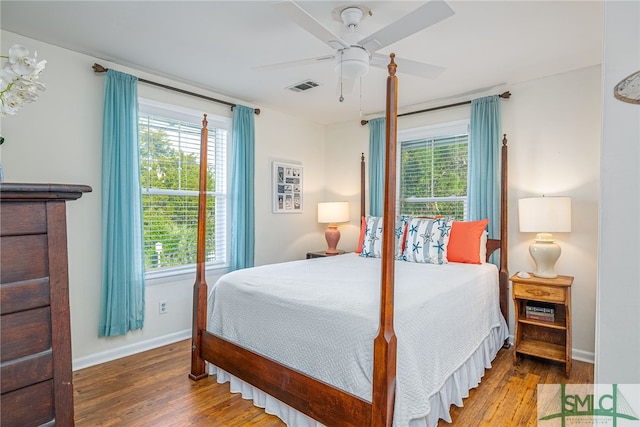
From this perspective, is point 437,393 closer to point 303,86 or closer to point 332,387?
point 332,387

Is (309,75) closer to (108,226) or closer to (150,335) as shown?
(108,226)

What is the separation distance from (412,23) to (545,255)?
222 cm

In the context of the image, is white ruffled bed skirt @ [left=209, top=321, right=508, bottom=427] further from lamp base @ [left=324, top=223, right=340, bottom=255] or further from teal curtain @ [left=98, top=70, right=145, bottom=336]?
lamp base @ [left=324, top=223, right=340, bottom=255]

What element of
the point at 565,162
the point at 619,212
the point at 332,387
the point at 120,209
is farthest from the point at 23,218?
the point at 565,162

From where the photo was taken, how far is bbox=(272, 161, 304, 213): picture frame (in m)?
4.27

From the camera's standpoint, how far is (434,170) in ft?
12.8

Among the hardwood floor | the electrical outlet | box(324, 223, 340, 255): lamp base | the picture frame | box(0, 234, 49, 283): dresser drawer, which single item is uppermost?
the picture frame

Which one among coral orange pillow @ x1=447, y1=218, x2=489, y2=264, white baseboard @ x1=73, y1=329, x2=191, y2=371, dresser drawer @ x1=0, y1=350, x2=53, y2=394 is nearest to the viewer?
dresser drawer @ x1=0, y1=350, x2=53, y2=394

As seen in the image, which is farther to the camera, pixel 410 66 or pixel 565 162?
pixel 565 162

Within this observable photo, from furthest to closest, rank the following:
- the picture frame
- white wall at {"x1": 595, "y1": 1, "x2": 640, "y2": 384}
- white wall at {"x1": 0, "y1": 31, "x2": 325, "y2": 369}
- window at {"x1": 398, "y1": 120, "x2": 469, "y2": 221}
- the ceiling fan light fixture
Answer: the picture frame, window at {"x1": 398, "y1": 120, "x2": 469, "y2": 221}, white wall at {"x1": 0, "y1": 31, "x2": 325, "y2": 369}, the ceiling fan light fixture, white wall at {"x1": 595, "y1": 1, "x2": 640, "y2": 384}

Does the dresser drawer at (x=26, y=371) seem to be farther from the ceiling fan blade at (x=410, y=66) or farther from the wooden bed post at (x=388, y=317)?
the ceiling fan blade at (x=410, y=66)

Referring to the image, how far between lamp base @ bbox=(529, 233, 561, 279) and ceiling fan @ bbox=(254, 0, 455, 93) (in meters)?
1.72

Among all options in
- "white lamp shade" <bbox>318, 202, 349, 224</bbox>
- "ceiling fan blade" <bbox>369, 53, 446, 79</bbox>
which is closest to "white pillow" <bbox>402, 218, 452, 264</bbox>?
"white lamp shade" <bbox>318, 202, 349, 224</bbox>

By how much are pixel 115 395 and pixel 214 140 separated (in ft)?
8.14
